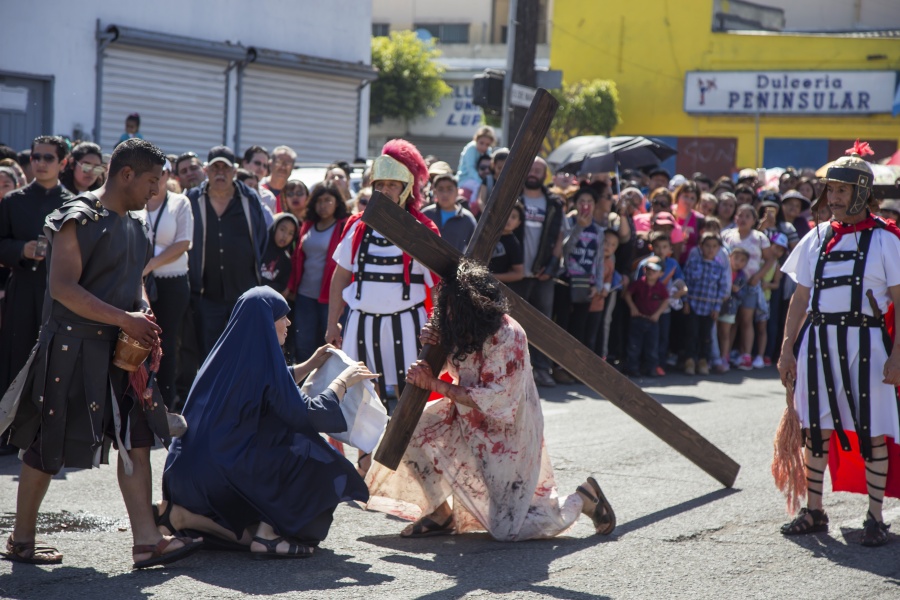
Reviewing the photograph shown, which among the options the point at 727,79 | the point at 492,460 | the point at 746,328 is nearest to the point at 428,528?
the point at 492,460

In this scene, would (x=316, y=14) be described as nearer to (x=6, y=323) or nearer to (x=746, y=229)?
(x=746, y=229)

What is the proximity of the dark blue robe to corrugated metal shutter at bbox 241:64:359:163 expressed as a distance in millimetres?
17385

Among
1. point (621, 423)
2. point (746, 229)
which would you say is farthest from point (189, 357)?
point (746, 229)

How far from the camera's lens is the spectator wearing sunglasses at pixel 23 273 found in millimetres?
7566

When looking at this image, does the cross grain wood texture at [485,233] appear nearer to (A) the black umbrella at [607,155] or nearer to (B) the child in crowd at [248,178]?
(B) the child in crowd at [248,178]

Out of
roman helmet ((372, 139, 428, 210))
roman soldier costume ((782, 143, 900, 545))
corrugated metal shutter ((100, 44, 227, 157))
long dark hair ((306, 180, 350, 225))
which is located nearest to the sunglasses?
long dark hair ((306, 180, 350, 225))

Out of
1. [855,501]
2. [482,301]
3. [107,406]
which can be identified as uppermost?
[482,301]

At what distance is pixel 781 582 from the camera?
5277mm

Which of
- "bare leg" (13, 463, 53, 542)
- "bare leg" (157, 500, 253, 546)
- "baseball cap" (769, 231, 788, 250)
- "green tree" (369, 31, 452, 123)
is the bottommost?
"bare leg" (157, 500, 253, 546)

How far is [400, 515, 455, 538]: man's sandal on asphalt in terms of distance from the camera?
5953 millimetres

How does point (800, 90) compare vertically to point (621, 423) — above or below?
above

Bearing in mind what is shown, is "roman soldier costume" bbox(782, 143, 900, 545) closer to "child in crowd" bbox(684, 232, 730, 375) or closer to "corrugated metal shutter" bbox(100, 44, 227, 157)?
"child in crowd" bbox(684, 232, 730, 375)

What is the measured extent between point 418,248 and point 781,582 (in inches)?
90.8

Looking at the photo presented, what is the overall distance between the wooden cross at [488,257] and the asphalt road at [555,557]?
0.59 meters
